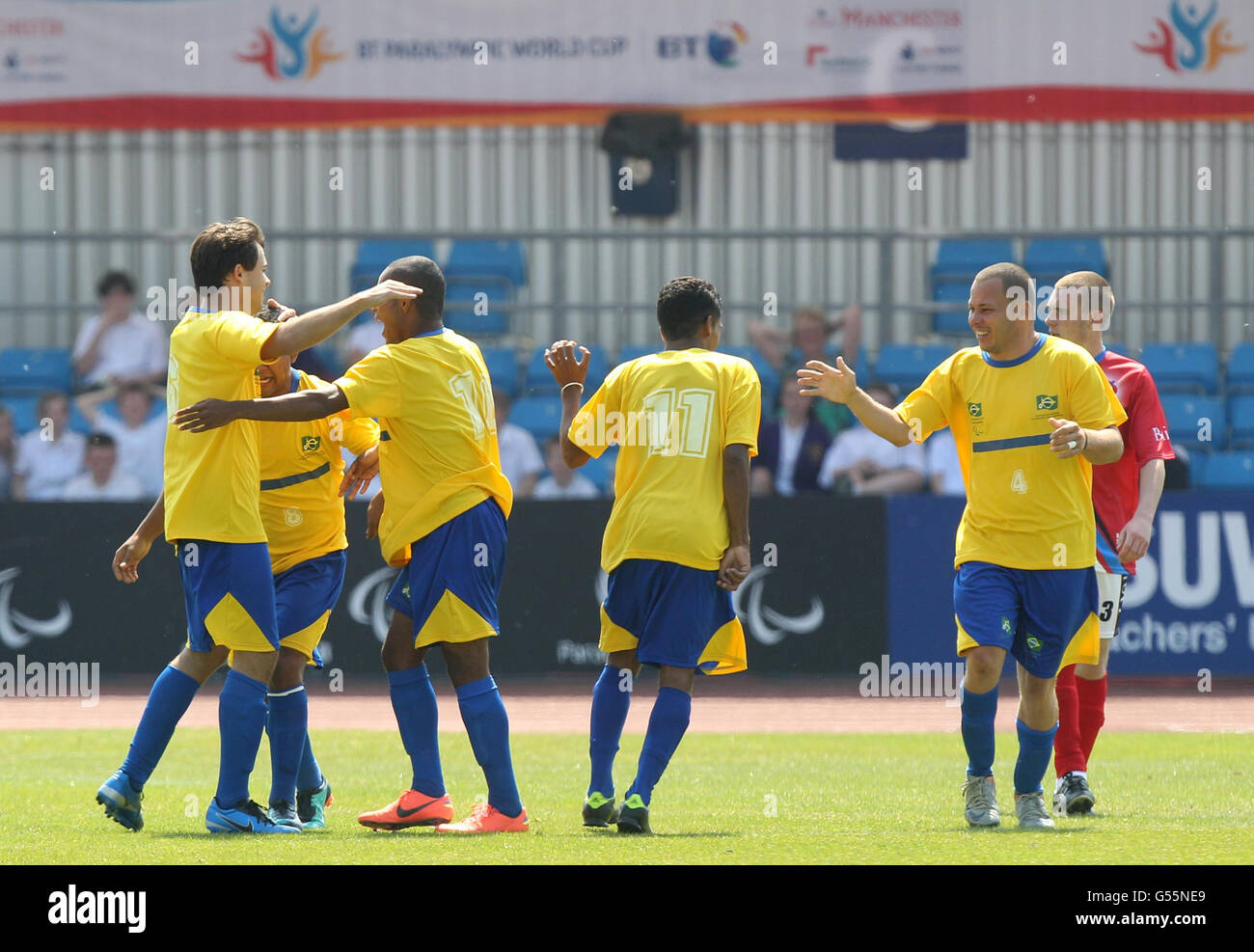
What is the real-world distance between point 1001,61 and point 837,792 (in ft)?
31.9

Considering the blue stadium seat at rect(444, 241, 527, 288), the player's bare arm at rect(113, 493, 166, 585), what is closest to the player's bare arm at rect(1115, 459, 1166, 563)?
the player's bare arm at rect(113, 493, 166, 585)

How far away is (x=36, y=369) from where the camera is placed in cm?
1550

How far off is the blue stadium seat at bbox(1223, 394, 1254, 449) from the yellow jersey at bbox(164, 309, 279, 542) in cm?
1022

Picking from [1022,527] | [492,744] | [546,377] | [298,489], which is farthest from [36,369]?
[1022,527]

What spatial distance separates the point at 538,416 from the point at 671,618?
338 inches

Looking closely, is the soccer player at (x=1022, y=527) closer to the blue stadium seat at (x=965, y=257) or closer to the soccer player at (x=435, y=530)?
the soccer player at (x=435, y=530)

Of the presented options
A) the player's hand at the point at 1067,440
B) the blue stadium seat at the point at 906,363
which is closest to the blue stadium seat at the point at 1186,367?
the blue stadium seat at the point at 906,363

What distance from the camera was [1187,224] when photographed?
16641mm

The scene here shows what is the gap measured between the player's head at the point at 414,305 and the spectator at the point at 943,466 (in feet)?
25.5

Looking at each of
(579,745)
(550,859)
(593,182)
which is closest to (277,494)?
(550,859)

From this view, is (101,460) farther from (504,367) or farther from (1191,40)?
(1191,40)

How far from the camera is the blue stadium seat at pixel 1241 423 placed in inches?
567
